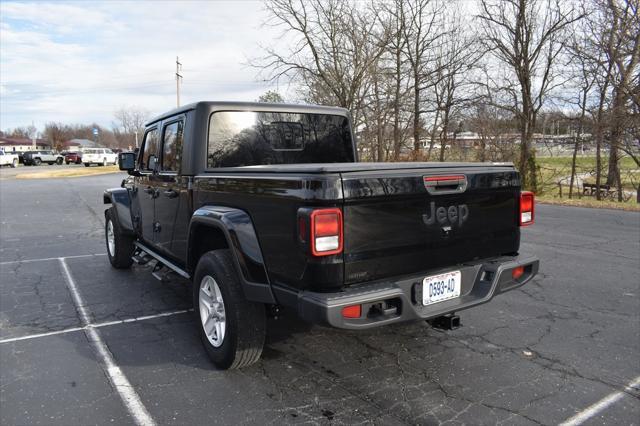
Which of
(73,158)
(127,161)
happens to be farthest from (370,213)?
(73,158)

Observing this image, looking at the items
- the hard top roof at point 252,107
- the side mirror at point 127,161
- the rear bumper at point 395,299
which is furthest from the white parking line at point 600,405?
the side mirror at point 127,161

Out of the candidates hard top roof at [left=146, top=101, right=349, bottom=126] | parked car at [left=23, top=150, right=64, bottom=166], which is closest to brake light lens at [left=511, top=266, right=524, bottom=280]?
hard top roof at [left=146, top=101, right=349, bottom=126]

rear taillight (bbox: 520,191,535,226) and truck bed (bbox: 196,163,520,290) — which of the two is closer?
truck bed (bbox: 196,163,520,290)

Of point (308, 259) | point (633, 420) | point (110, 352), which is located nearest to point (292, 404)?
point (308, 259)

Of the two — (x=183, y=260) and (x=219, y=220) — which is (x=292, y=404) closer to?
(x=219, y=220)

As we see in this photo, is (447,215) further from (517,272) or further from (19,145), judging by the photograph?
(19,145)

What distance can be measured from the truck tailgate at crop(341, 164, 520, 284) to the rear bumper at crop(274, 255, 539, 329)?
8 centimetres

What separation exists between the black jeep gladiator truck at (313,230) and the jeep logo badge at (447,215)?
0.01 m

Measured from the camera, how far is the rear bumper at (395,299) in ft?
8.49

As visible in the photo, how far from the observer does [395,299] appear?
279 centimetres

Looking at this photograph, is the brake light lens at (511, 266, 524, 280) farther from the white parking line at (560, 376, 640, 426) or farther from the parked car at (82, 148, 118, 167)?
the parked car at (82, 148, 118, 167)

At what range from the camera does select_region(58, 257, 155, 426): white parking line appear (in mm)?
2845

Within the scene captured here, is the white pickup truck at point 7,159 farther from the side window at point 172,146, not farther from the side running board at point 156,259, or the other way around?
the side window at point 172,146

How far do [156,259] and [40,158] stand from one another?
2221 inches
